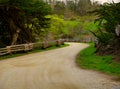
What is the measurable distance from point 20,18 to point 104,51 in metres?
13.9

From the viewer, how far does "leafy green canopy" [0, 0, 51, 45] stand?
34.6 meters

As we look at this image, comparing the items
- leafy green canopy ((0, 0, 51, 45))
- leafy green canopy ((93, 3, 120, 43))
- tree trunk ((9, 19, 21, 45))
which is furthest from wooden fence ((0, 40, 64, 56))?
leafy green canopy ((93, 3, 120, 43))

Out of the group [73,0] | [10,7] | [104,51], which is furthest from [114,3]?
[73,0]

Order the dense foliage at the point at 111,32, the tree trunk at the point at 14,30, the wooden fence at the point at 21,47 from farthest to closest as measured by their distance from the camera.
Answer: the tree trunk at the point at 14,30 → the wooden fence at the point at 21,47 → the dense foliage at the point at 111,32

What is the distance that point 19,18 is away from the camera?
3769 centimetres

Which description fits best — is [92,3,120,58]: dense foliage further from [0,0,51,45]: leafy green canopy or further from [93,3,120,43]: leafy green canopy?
[0,0,51,45]: leafy green canopy

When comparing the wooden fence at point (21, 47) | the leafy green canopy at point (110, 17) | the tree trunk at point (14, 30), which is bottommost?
the wooden fence at point (21, 47)

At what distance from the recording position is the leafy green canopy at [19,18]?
114ft

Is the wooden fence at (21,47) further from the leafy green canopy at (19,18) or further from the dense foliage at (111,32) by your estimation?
the dense foliage at (111,32)

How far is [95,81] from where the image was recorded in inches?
575

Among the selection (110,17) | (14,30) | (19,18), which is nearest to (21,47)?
(14,30)

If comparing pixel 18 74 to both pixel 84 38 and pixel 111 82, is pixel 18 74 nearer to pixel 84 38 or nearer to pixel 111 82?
pixel 111 82

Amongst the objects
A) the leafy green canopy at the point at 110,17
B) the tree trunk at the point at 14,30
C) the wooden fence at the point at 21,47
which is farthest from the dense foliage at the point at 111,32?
the tree trunk at the point at 14,30

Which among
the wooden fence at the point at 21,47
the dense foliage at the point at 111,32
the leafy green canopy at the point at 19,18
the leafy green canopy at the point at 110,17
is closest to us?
the dense foliage at the point at 111,32
